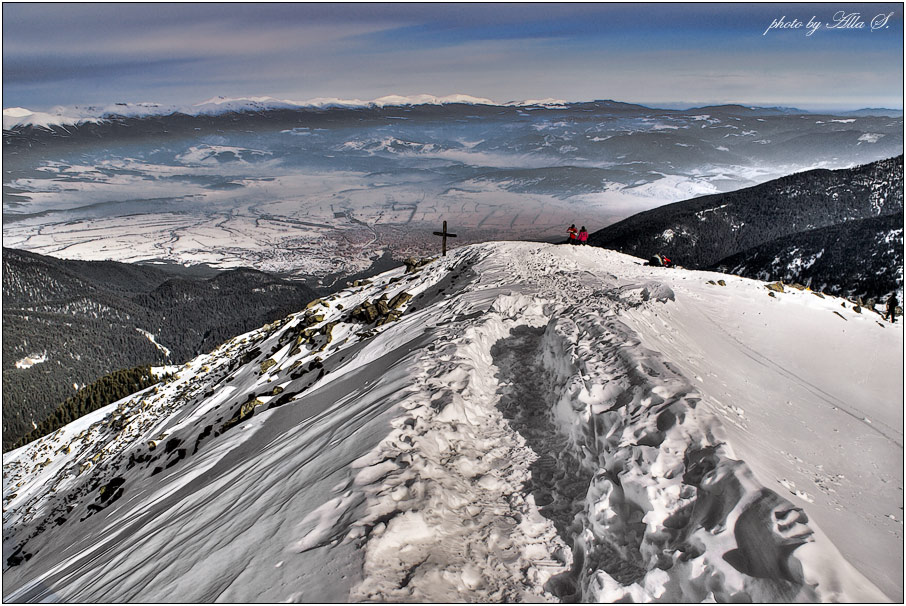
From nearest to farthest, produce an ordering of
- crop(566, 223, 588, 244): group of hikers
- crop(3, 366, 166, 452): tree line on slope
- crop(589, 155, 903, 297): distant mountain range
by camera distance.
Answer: crop(566, 223, 588, 244): group of hikers
crop(3, 366, 166, 452): tree line on slope
crop(589, 155, 903, 297): distant mountain range

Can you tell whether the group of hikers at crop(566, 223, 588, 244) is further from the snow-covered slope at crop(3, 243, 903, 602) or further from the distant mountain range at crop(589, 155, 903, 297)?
the distant mountain range at crop(589, 155, 903, 297)

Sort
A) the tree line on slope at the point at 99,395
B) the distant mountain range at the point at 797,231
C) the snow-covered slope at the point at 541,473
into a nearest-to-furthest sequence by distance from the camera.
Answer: the snow-covered slope at the point at 541,473 → the tree line on slope at the point at 99,395 → the distant mountain range at the point at 797,231

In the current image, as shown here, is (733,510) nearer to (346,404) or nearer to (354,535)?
(354,535)

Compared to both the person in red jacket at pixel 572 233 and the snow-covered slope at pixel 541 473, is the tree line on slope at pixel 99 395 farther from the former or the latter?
the snow-covered slope at pixel 541 473

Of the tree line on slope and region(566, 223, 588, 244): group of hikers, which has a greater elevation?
region(566, 223, 588, 244): group of hikers

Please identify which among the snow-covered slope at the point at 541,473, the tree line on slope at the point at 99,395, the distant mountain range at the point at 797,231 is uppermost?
the snow-covered slope at the point at 541,473

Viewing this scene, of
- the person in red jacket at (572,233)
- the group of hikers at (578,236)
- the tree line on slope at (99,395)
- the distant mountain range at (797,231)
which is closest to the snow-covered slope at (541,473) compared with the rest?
the person in red jacket at (572,233)

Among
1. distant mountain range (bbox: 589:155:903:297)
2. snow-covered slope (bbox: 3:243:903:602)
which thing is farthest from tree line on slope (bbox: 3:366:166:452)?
distant mountain range (bbox: 589:155:903:297)
